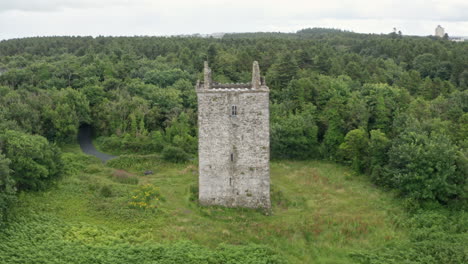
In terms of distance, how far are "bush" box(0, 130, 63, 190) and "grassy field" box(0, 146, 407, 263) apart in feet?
3.59

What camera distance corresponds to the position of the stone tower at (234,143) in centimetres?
2635

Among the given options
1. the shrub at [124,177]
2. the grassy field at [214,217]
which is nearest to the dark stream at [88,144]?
the shrub at [124,177]

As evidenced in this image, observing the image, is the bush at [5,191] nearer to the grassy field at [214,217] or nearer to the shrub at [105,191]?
the grassy field at [214,217]

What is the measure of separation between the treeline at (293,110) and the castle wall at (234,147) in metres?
10.4

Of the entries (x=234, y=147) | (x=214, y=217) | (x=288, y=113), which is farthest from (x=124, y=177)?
(x=288, y=113)

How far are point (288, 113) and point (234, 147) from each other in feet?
63.9

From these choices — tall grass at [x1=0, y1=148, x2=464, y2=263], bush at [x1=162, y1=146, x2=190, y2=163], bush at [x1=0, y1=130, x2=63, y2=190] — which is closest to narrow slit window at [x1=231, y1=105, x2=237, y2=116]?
tall grass at [x1=0, y1=148, x2=464, y2=263]

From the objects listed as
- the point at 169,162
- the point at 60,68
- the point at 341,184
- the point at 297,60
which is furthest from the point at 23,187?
the point at 297,60

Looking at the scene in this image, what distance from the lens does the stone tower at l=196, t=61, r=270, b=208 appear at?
2635 centimetres

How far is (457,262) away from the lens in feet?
67.2

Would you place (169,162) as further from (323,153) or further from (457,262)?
(457,262)

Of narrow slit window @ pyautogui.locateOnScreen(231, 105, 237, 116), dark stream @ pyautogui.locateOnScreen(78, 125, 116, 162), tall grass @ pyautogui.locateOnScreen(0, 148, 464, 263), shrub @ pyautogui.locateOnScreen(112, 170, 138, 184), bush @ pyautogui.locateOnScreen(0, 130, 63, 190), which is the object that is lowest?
tall grass @ pyautogui.locateOnScreen(0, 148, 464, 263)

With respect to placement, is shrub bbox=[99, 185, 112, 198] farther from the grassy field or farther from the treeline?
the treeline

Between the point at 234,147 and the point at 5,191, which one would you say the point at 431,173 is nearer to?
the point at 234,147
